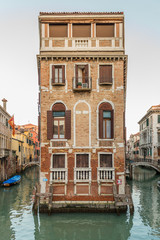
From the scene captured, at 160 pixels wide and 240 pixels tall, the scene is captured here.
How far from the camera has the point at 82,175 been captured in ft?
62.3

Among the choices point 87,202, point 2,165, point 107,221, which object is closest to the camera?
point 107,221

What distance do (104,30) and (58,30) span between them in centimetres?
343

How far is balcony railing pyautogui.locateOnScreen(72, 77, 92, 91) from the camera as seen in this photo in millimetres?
19105

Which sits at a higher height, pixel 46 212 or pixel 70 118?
pixel 70 118

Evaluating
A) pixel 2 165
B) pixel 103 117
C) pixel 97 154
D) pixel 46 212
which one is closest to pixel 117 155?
pixel 97 154

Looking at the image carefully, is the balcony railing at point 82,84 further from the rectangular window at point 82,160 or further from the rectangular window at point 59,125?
the rectangular window at point 82,160

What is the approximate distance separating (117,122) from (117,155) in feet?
7.81

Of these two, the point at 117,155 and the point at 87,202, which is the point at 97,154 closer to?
the point at 117,155

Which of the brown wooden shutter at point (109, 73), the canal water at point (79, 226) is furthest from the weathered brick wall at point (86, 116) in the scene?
the canal water at point (79, 226)

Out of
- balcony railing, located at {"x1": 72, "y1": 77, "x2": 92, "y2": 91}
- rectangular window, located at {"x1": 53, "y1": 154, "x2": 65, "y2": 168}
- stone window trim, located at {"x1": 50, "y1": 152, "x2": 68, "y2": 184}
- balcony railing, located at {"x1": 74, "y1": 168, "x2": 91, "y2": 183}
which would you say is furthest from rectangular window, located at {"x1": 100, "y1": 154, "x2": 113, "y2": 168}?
balcony railing, located at {"x1": 72, "y1": 77, "x2": 92, "y2": 91}

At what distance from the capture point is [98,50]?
19469mm

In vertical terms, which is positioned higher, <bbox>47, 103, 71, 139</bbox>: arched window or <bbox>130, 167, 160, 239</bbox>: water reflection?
<bbox>47, 103, 71, 139</bbox>: arched window

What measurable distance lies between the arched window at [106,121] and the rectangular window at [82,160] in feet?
5.99

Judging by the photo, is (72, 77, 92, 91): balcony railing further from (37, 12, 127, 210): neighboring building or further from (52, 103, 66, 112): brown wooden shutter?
(52, 103, 66, 112): brown wooden shutter
